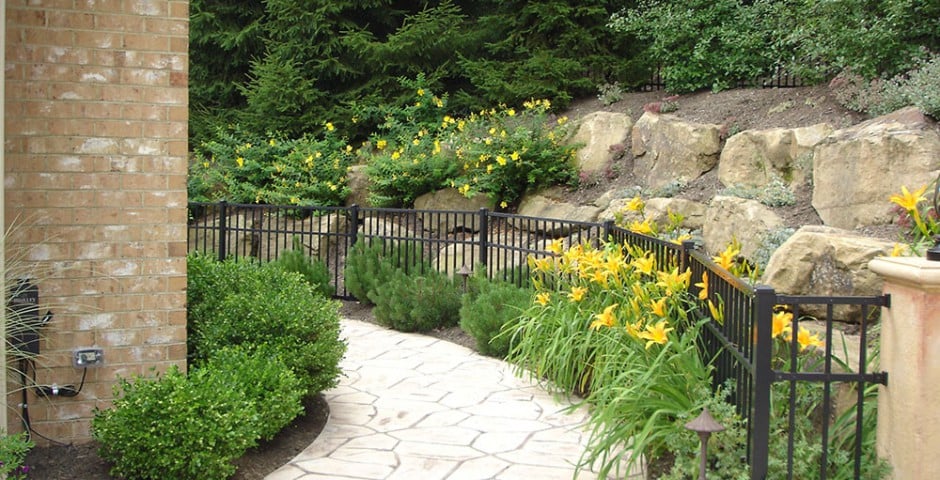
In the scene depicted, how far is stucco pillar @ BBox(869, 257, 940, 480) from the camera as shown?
317 cm

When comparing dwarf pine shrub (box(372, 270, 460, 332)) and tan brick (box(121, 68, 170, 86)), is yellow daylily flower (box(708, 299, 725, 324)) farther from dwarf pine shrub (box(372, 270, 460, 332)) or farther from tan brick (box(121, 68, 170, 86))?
dwarf pine shrub (box(372, 270, 460, 332))

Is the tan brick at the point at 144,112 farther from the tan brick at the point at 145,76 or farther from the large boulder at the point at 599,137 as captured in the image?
the large boulder at the point at 599,137

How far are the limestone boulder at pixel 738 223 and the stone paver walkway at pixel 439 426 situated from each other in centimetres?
265

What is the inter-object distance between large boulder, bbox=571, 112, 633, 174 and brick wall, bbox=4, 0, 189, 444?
23.5 feet

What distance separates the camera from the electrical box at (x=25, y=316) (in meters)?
4.21

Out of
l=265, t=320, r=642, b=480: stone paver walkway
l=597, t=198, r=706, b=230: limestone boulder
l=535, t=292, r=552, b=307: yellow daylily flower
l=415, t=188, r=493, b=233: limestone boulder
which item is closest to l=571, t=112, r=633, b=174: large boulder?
l=415, t=188, r=493, b=233: limestone boulder

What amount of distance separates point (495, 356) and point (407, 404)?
5.48 feet

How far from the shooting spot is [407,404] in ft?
19.4

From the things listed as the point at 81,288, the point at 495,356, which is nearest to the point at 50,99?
the point at 81,288

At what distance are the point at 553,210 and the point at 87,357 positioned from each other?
23.0ft

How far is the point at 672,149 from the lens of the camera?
10.2 metres

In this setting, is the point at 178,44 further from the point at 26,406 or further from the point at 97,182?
the point at 26,406

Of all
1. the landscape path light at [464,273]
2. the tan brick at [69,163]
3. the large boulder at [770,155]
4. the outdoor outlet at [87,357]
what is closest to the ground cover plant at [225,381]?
the outdoor outlet at [87,357]

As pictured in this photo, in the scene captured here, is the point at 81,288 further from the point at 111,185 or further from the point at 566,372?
the point at 566,372
